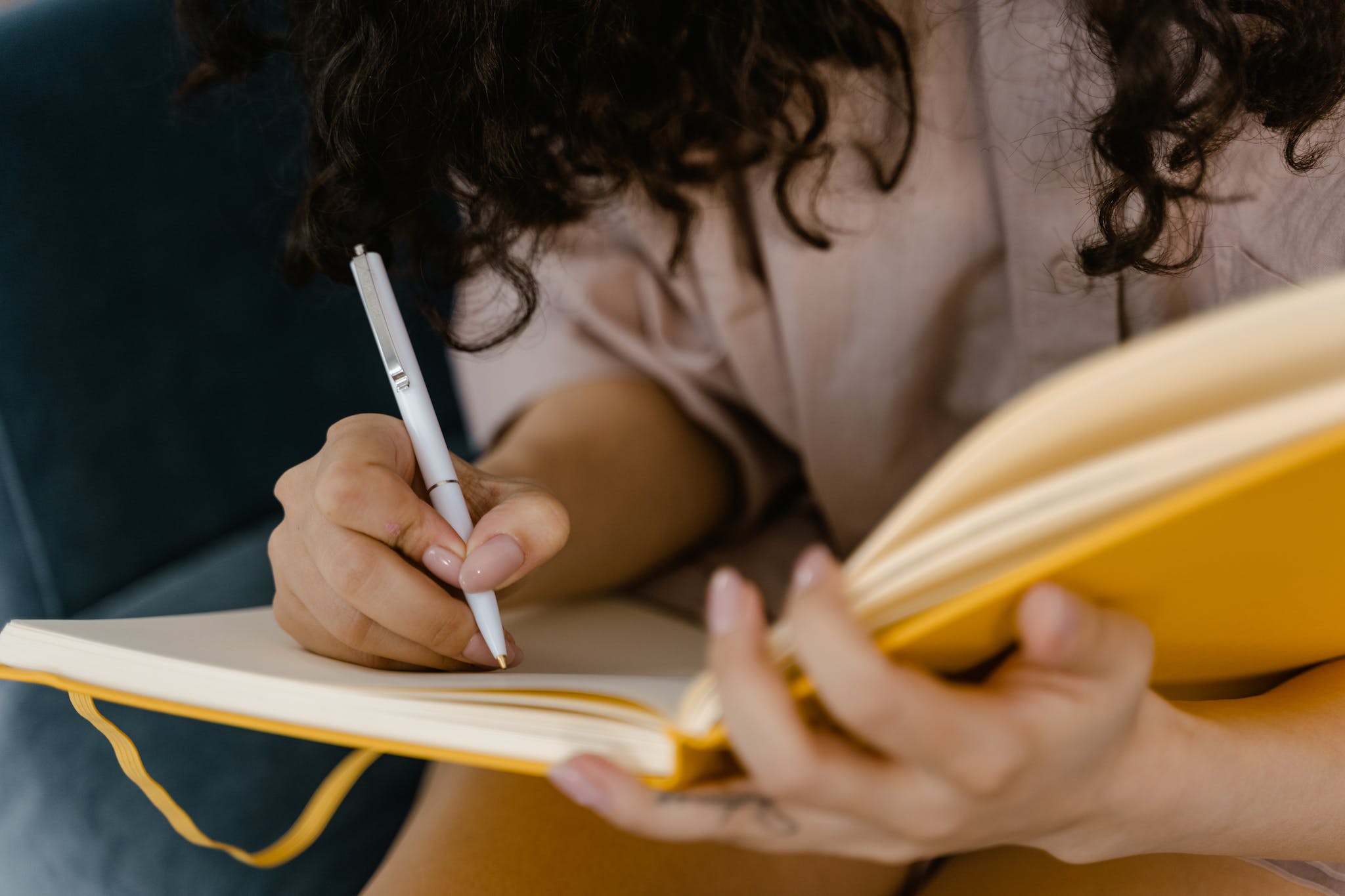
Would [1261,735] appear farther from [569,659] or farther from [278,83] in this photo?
[278,83]

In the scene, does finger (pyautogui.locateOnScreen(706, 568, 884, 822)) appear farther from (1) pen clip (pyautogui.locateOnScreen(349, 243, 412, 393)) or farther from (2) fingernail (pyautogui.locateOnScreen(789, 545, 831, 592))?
(1) pen clip (pyautogui.locateOnScreen(349, 243, 412, 393))

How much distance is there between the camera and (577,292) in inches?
30.0

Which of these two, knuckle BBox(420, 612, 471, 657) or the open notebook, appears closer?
the open notebook

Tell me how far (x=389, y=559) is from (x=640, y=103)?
33 cm

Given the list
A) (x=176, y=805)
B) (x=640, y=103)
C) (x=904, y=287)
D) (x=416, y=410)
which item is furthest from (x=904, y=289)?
(x=176, y=805)

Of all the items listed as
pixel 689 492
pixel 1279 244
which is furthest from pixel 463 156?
pixel 1279 244

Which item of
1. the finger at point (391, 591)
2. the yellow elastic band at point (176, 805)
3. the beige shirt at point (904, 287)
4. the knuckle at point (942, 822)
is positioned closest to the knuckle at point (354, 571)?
the finger at point (391, 591)

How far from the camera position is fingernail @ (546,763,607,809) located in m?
0.30

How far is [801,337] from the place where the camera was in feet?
2.23

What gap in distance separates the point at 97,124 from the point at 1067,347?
2.24ft

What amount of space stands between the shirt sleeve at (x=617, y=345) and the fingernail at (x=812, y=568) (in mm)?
458

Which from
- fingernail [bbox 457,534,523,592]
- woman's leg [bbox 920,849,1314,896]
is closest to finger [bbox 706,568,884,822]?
fingernail [bbox 457,534,523,592]

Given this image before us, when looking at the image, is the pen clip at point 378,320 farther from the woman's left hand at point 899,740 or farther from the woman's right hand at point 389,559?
the woman's left hand at point 899,740

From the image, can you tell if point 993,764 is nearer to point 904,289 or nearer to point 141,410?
point 904,289
